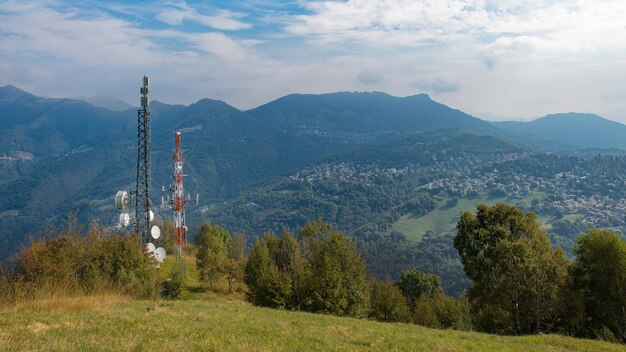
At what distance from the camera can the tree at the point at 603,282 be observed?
73.6 ft

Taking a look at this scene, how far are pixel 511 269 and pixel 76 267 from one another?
2354 cm

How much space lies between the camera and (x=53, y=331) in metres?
9.91

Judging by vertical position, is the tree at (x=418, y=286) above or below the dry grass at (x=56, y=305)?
below

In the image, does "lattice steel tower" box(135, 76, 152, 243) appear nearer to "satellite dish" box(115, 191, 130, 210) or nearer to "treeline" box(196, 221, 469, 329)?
"satellite dish" box(115, 191, 130, 210)

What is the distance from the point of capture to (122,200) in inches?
1582

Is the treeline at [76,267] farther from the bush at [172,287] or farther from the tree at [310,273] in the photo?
the tree at [310,273]

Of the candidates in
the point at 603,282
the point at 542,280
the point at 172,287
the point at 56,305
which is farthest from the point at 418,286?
the point at 56,305

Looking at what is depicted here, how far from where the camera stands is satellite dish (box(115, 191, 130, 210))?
131 ft

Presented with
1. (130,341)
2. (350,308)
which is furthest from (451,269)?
(130,341)

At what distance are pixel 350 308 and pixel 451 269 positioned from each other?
105761 millimetres

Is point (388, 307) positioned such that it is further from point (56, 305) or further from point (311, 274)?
point (56, 305)

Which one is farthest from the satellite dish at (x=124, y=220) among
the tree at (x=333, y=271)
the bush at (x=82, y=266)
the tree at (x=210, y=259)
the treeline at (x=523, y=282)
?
the tree at (x=333, y=271)

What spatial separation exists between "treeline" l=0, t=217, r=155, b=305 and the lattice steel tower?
38.6ft

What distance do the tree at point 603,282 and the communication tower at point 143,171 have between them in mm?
35388
